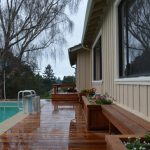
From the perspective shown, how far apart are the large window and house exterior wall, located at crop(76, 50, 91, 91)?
823 centimetres

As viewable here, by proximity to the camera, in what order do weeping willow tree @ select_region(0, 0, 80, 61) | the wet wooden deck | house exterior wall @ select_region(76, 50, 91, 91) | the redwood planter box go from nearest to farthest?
the redwood planter box
the wet wooden deck
house exterior wall @ select_region(76, 50, 91, 91)
weeping willow tree @ select_region(0, 0, 80, 61)

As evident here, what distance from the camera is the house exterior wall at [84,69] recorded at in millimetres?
13680

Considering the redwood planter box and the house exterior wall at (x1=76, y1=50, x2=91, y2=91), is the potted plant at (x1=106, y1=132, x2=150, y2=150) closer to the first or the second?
the redwood planter box

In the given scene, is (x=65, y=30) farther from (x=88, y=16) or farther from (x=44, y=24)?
(x=88, y=16)

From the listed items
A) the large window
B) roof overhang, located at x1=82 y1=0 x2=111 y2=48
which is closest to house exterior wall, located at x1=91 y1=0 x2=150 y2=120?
the large window

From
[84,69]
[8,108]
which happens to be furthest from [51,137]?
[8,108]

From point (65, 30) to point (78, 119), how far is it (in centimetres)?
1164

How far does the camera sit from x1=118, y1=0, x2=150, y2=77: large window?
3.80m

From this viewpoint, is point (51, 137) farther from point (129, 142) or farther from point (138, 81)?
point (129, 142)

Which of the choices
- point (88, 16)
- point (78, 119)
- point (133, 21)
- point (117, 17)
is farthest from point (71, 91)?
point (133, 21)

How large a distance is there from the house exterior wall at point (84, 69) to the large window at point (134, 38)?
Result: 324 inches

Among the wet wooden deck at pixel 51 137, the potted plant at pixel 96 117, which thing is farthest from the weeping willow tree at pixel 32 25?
the potted plant at pixel 96 117

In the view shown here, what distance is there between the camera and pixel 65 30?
19141mm

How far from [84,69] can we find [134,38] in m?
9.36
